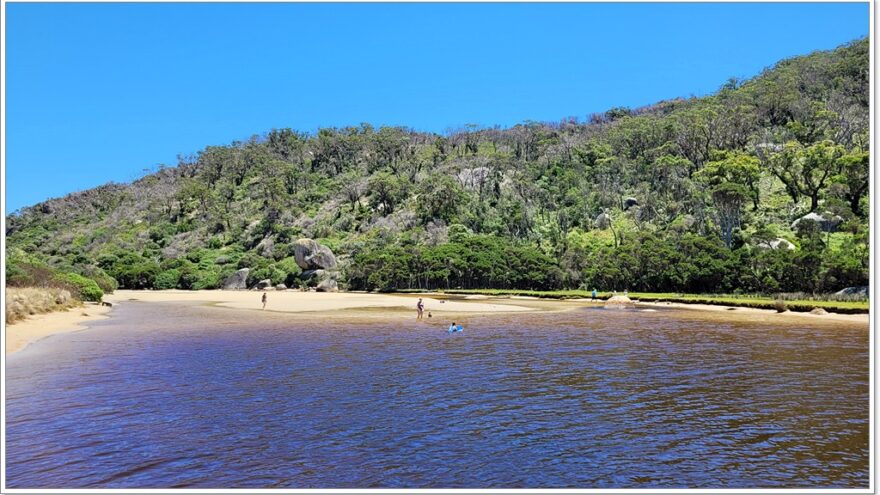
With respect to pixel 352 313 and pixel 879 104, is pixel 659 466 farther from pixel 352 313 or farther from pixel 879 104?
pixel 352 313

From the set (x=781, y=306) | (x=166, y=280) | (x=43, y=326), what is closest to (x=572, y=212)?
(x=781, y=306)

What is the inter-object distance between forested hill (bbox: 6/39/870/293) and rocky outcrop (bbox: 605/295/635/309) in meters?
8.43

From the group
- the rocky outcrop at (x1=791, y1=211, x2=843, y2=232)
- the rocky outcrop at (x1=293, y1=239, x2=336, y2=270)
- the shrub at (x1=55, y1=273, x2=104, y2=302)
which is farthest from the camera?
the rocky outcrop at (x1=293, y1=239, x2=336, y2=270)

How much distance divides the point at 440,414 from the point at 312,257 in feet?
354

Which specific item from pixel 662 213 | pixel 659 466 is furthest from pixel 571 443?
pixel 662 213

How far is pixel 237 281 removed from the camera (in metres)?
125

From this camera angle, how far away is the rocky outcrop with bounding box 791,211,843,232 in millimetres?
76000

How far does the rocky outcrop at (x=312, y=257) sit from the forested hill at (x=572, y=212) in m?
3.46

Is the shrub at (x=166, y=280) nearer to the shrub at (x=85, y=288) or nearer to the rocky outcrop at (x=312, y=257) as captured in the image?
the rocky outcrop at (x=312, y=257)

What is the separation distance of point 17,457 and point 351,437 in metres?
7.79

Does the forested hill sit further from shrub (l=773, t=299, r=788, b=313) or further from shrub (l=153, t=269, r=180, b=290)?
shrub (l=773, t=299, r=788, b=313)

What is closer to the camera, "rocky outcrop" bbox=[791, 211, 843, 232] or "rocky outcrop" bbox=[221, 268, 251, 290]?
"rocky outcrop" bbox=[791, 211, 843, 232]

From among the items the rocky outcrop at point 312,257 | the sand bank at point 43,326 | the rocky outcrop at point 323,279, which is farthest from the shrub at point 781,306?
the rocky outcrop at point 312,257

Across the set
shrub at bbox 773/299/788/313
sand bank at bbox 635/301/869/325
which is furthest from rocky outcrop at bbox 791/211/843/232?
shrub at bbox 773/299/788/313
